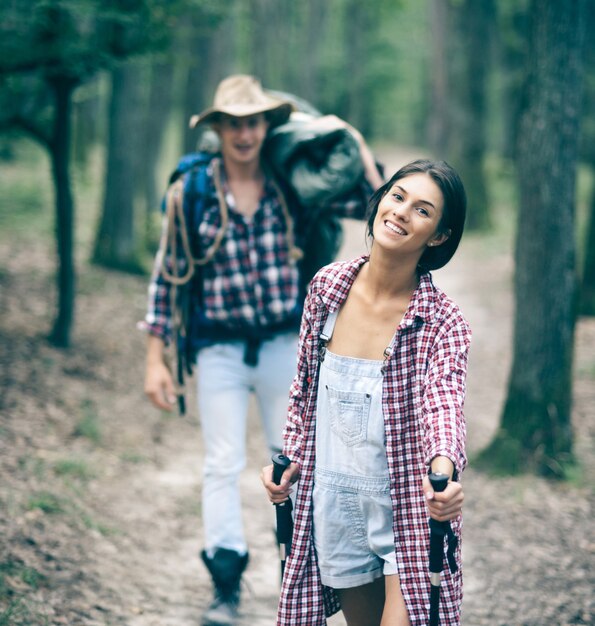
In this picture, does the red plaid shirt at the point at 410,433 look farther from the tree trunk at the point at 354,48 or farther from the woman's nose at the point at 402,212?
the tree trunk at the point at 354,48

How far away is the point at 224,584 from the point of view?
3.83m

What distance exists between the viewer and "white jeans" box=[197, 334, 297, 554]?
12.5ft

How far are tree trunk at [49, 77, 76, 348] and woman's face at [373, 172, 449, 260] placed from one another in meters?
4.88

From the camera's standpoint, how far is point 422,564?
2465mm

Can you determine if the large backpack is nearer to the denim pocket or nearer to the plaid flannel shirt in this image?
the plaid flannel shirt

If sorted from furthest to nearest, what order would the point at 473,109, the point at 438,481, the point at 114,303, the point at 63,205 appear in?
Answer: 1. the point at 473,109
2. the point at 114,303
3. the point at 63,205
4. the point at 438,481

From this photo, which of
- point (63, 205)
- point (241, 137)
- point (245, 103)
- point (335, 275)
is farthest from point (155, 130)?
point (335, 275)

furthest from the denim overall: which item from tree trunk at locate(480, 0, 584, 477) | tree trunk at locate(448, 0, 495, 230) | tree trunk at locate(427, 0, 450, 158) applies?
tree trunk at locate(427, 0, 450, 158)

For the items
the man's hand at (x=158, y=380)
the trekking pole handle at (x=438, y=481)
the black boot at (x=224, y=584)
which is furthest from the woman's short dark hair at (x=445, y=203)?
the black boot at (x=224, y=584)

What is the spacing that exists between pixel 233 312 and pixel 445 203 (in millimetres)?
1465

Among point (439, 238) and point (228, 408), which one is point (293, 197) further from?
point (439, 238)

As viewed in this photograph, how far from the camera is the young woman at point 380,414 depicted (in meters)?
2.47

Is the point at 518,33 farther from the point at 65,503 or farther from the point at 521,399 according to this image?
Result: the point at 65,503

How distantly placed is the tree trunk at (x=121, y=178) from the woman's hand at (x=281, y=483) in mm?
8679
